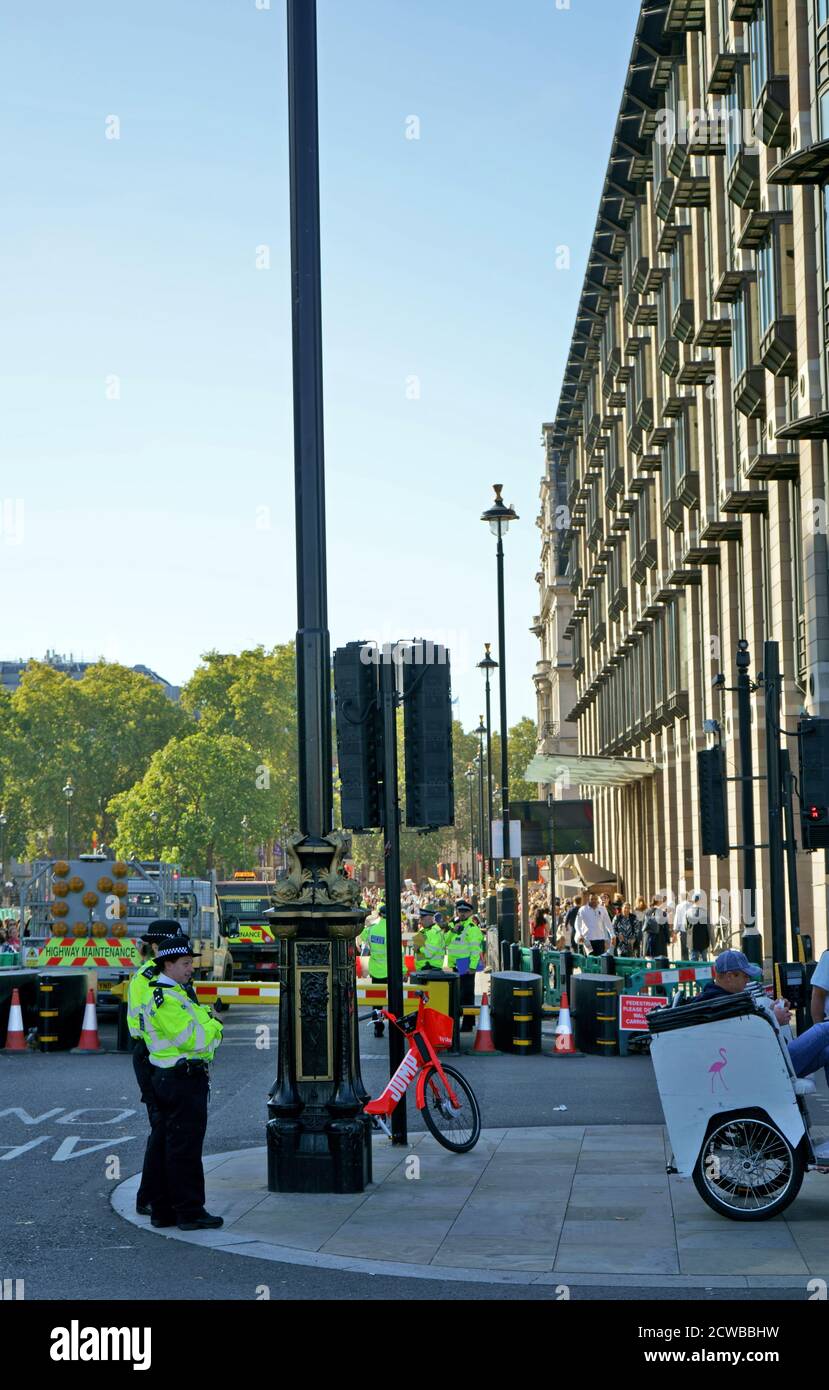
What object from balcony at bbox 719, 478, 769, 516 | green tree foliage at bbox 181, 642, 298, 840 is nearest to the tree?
green tree foliage at bbox 181, 642, 298, 840

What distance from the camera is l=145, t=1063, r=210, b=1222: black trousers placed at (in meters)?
9.98

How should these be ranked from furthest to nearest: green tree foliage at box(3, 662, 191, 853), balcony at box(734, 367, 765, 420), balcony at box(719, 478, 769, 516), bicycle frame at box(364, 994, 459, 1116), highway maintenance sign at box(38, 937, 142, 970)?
green tree foliage at box(3, 662, 191, 853)
balcony at box(719, 478, 769, 516)
balcony at box(734, 367, 765, 420)
highway maintenance sign at box(38, 937, 142, 970)
bicycle frame at box(364, 994, 459, 1116)

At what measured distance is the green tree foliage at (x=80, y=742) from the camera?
121 meters

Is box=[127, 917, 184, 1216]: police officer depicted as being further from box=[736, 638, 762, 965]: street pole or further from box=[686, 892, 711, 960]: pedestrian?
box=[686, 892, 711, 960]: pedestrian

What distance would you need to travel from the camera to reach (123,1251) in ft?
30.9

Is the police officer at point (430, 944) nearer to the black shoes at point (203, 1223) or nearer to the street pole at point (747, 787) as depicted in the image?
the street pole at point (747, 787)

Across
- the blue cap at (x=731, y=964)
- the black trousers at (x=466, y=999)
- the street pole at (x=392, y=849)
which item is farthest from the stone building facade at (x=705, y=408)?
the blue cap at (x=731, y=964)

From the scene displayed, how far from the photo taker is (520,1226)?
992 centimetres

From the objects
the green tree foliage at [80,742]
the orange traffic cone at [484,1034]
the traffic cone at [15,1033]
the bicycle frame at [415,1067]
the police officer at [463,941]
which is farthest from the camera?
the green tree foliage at [80,742]

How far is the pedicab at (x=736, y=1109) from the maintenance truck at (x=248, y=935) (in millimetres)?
22809

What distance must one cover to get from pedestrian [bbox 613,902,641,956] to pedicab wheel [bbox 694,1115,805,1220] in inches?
1118
